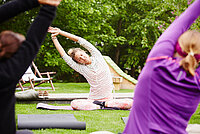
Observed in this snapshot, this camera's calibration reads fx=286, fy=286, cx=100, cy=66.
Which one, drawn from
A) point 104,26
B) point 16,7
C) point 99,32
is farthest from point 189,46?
point 99,32

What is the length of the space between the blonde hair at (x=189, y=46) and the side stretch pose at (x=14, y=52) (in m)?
0.78

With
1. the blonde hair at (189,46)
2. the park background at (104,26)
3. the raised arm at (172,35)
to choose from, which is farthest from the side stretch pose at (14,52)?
the park background at (104,26)

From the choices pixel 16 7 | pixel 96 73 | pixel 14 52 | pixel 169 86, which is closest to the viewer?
pixel 14 52

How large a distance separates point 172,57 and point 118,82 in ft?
32.6

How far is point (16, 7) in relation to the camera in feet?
5.30

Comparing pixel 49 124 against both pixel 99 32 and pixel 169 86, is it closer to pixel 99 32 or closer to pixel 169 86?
pixel 169 86

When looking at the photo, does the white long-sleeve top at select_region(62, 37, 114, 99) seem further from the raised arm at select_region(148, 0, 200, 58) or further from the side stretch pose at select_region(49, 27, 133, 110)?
the raised arm at select_region(148, 0, 200, 58)

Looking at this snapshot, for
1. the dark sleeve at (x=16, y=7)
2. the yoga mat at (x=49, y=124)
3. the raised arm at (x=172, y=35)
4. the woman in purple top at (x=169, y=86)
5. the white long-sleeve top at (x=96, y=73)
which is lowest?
the yoga mat at (x=49, y=124)

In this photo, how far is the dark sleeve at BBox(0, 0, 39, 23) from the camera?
160 centimetres

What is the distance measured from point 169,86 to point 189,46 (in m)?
0.27

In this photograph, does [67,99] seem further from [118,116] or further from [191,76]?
[191,76]

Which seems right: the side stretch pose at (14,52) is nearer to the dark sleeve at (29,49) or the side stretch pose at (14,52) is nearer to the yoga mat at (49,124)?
the dark sleeve at (29,49)

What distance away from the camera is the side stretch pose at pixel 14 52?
143 centimetres

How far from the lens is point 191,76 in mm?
1753
